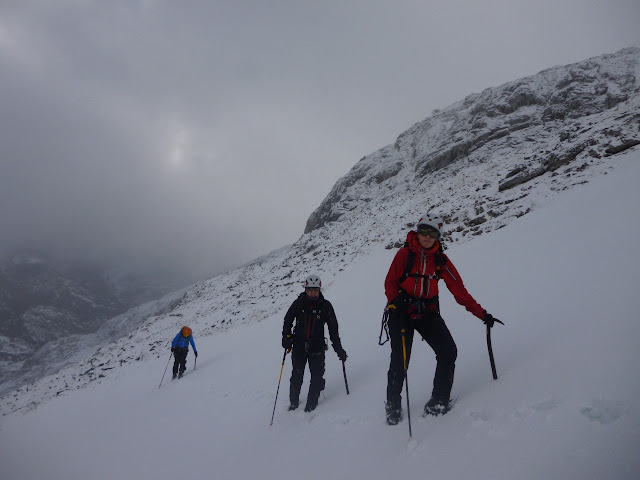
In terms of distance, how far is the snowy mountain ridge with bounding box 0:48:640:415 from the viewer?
49.2 ft

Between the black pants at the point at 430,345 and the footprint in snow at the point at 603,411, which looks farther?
the black pants at the point at 430,345

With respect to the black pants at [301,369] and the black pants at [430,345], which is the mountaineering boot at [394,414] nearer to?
the black pants at [430,345]

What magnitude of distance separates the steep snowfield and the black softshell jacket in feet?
3.60

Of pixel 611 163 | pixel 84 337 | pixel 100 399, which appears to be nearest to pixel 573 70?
pixel 611 163

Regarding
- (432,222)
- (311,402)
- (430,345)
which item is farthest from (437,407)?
(311,402)

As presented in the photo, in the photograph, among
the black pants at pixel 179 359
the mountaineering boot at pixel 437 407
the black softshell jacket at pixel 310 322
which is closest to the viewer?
the mountaineering boot at pixel 437 407

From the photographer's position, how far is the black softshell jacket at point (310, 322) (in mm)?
6039

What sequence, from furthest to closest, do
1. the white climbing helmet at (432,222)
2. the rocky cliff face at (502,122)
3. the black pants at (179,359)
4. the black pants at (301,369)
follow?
the rocky cliff face at (502,122) < the black pants at (179,359) < the black pants at (301,369) < the white climbing helmet at (432,222)

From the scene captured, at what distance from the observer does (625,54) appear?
40.8 m

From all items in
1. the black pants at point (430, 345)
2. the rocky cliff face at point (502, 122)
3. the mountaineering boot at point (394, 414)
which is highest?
the rocky cliff face at point (502, 122)

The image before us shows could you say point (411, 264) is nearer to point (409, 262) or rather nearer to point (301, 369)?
point (409, 262)

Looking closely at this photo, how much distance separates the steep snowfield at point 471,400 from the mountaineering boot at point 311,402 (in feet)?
0.80

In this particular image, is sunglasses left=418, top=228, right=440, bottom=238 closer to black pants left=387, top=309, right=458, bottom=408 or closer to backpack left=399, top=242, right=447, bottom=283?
backpack left=399, top=242, right=447, bottom=283

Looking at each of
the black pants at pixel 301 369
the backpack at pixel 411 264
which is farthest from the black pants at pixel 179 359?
the backpack at pixel 411 264
